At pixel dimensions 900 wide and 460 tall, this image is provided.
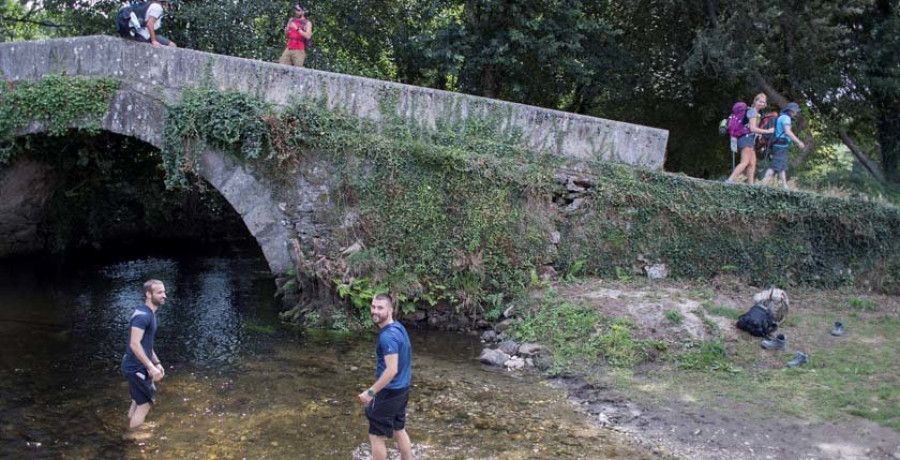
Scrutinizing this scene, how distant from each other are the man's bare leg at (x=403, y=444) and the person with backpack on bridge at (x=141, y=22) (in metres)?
6.99

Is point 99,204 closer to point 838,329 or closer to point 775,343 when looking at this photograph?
point 775,343

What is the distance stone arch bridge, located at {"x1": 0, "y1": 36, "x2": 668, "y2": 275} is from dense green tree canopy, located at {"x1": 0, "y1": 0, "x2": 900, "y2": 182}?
3615mm

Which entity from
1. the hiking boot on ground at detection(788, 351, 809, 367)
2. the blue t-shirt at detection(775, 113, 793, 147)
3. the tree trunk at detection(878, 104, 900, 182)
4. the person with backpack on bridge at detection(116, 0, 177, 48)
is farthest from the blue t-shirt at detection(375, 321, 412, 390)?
the tree trunk at detection(878, 104, 900, 182)

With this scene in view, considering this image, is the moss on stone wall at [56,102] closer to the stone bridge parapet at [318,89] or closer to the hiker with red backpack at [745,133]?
the stone bridge parapet at [318,89]

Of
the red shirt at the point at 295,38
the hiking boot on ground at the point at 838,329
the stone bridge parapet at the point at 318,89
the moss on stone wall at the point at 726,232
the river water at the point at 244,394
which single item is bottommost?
the river water at the point at 244,394

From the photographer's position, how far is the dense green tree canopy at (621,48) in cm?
1427

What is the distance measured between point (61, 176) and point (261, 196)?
5790 millimetres

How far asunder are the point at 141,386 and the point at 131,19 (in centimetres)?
593

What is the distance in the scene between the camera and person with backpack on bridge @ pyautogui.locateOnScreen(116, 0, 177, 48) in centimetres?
1055

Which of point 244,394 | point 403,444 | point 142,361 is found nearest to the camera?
point 403,444

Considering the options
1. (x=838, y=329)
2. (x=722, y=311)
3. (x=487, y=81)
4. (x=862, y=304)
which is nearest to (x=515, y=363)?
(x=722, y=311)

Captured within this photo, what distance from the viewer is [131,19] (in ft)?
34.6

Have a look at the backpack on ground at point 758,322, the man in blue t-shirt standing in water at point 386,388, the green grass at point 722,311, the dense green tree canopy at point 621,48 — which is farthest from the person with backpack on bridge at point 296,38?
the backpack on ground at point 758,322

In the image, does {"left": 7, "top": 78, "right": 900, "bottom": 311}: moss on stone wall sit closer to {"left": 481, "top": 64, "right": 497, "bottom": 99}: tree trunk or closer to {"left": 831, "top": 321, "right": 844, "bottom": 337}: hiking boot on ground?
{"left": 831, "top": 321, "right": 844, "bottom": 337}: hiking boot on ground
